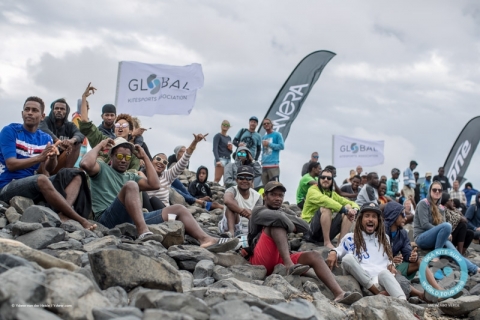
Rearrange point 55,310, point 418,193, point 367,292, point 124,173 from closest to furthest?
point 55,310 → point 367,292 → point 124,173 → point 418,193

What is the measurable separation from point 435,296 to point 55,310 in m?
6.45

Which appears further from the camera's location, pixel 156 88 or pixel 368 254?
pixel 156 88

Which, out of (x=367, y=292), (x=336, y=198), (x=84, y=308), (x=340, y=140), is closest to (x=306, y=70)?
(x=340, y=140)

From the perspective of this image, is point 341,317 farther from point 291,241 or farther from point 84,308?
point 291,241

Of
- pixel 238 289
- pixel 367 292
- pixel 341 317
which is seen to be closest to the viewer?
pixel 238 289

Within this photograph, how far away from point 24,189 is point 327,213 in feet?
16.5

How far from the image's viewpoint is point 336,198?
432 inches

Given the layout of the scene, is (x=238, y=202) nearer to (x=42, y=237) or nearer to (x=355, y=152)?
(x=42, y=237)

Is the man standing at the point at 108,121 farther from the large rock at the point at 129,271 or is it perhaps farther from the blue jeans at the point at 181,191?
the large rock at the point at 129,271

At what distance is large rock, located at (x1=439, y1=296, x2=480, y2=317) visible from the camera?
8.00 meters

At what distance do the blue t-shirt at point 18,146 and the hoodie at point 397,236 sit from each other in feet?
17.5

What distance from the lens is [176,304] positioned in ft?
15.0

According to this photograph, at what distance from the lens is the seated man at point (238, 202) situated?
9.59 metres

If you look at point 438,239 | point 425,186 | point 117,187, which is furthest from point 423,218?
point 425,186
